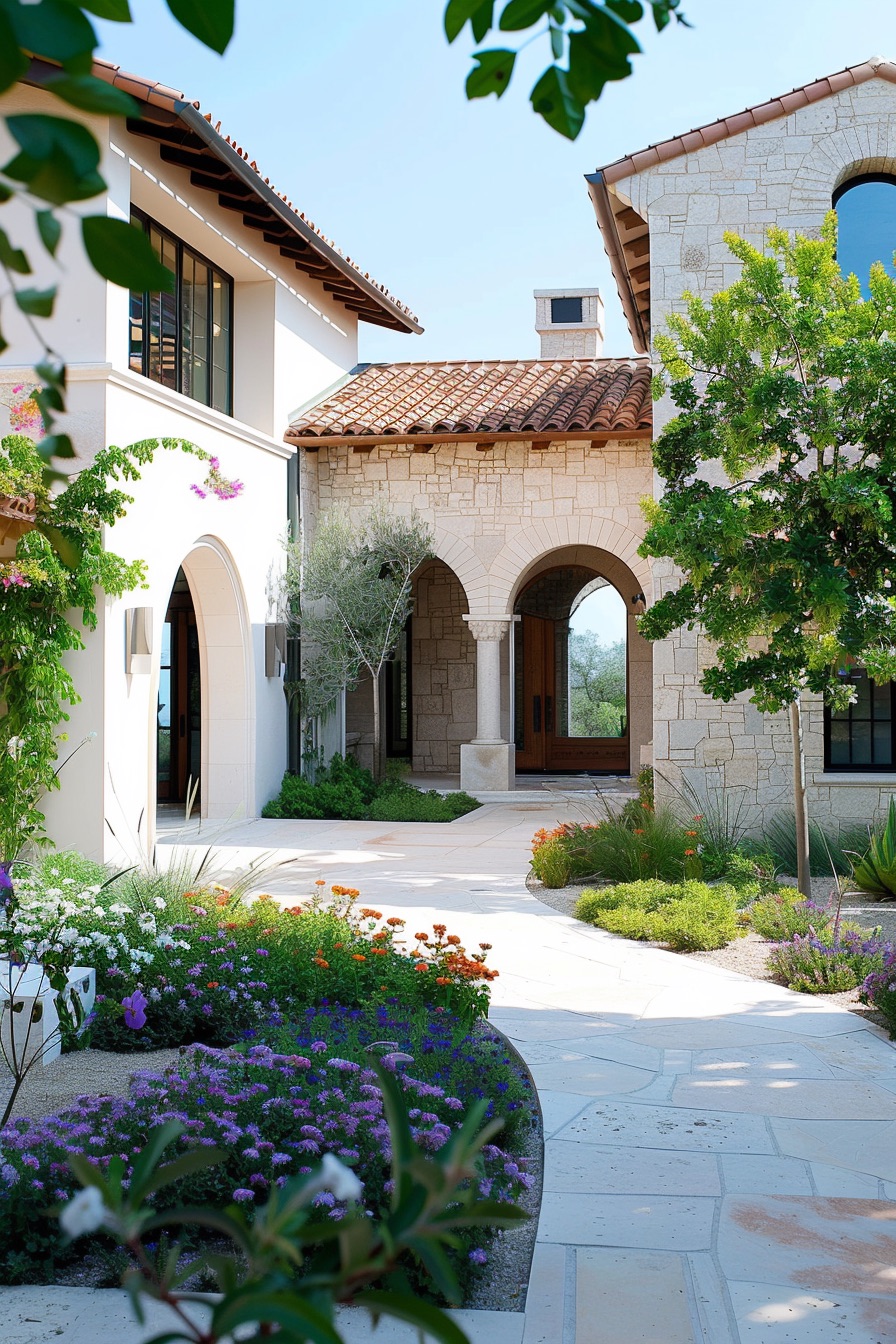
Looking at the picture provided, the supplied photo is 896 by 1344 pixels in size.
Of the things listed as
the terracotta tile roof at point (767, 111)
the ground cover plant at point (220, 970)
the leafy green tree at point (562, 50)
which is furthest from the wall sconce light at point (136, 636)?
the leafy green tree at point (562, 50)

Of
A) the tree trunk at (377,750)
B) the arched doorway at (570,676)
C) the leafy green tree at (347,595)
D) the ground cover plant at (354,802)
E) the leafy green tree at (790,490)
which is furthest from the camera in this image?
the arched doorway at (570,676)

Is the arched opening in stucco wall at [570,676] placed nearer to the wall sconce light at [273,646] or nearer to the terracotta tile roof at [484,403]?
the terracotta tile roof at [484,403]

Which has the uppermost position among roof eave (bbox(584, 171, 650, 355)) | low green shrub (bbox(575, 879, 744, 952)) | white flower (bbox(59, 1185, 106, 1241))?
roof eave (bbox(584, 171, 650, 355))

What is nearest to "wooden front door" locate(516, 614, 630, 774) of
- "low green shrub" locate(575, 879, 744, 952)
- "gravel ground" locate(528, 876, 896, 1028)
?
"gravel ground" locate(528, 876, 896, 1028)

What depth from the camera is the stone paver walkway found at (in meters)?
2.88

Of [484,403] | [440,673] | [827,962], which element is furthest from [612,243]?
[440,673]

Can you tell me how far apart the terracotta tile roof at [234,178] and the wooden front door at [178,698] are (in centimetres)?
436

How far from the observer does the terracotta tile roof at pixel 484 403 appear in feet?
46.2

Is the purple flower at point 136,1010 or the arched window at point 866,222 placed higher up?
the arched window at point 866,222

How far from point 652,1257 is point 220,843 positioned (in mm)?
8301

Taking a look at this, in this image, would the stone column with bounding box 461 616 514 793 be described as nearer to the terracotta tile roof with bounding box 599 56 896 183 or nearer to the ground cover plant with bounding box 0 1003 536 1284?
the terracotta tile roof with bounding box 599 56 896 183

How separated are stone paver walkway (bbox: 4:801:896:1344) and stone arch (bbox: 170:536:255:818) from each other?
5827mm

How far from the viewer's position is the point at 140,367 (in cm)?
1062

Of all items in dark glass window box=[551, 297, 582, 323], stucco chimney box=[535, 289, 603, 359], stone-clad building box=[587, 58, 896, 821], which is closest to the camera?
stone-clad building box=[587, 58, 896, 821]
